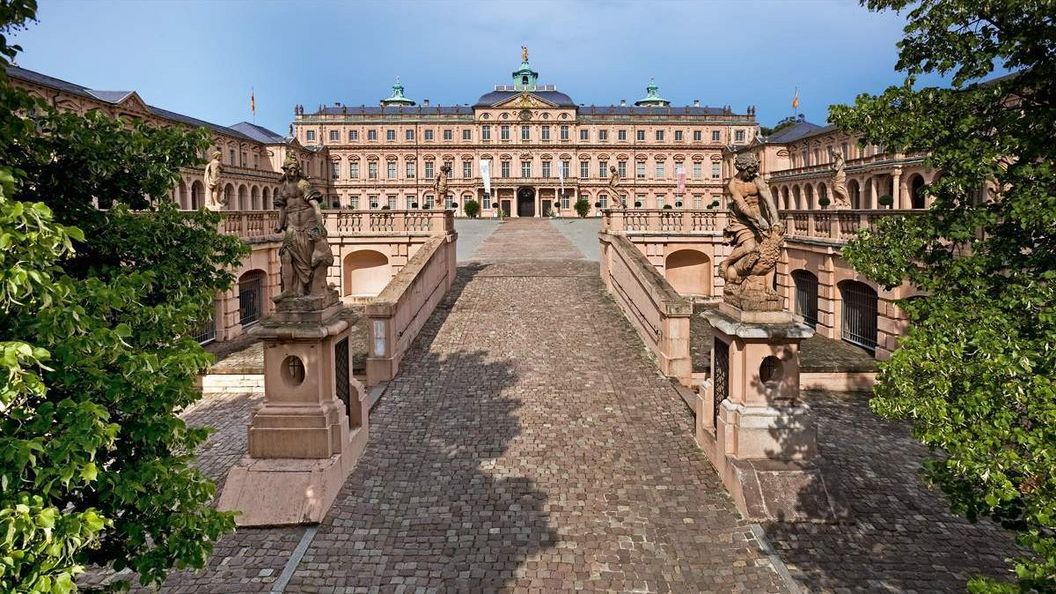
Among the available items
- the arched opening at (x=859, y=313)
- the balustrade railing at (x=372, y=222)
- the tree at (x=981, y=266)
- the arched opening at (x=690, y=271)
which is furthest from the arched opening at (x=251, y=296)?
the tree at (x=981, y=266)

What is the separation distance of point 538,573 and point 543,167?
8720 centimetres

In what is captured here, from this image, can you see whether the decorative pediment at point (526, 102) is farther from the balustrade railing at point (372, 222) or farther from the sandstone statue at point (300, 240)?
the sandstone statue at point (300, 240)

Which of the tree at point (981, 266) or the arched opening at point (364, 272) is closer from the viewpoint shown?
the tree at point (981, 266)

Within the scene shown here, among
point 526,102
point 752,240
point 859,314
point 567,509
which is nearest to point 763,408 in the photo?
point 752,240

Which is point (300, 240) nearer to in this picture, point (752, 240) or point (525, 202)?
point (752, 240)

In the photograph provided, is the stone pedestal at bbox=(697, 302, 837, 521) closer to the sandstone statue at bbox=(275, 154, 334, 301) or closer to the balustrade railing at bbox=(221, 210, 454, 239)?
the sandstone statue at bbox=(275, 154, 334, 301)

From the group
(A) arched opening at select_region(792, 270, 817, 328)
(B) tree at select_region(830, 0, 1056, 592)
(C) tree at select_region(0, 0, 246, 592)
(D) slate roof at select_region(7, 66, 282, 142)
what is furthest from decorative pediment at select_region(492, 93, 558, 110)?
(C) tree at select_region(0, 0, 246, 592)

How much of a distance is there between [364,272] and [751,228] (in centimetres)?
1636

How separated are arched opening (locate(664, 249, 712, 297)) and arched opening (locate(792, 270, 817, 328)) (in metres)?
3.37

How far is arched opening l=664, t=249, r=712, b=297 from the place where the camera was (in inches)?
932

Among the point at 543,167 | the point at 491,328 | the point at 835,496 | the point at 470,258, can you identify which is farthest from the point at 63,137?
the point at 543,167

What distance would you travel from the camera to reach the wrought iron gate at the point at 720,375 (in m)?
8.72

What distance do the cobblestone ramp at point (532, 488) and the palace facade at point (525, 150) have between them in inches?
3092

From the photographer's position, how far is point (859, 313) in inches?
683
